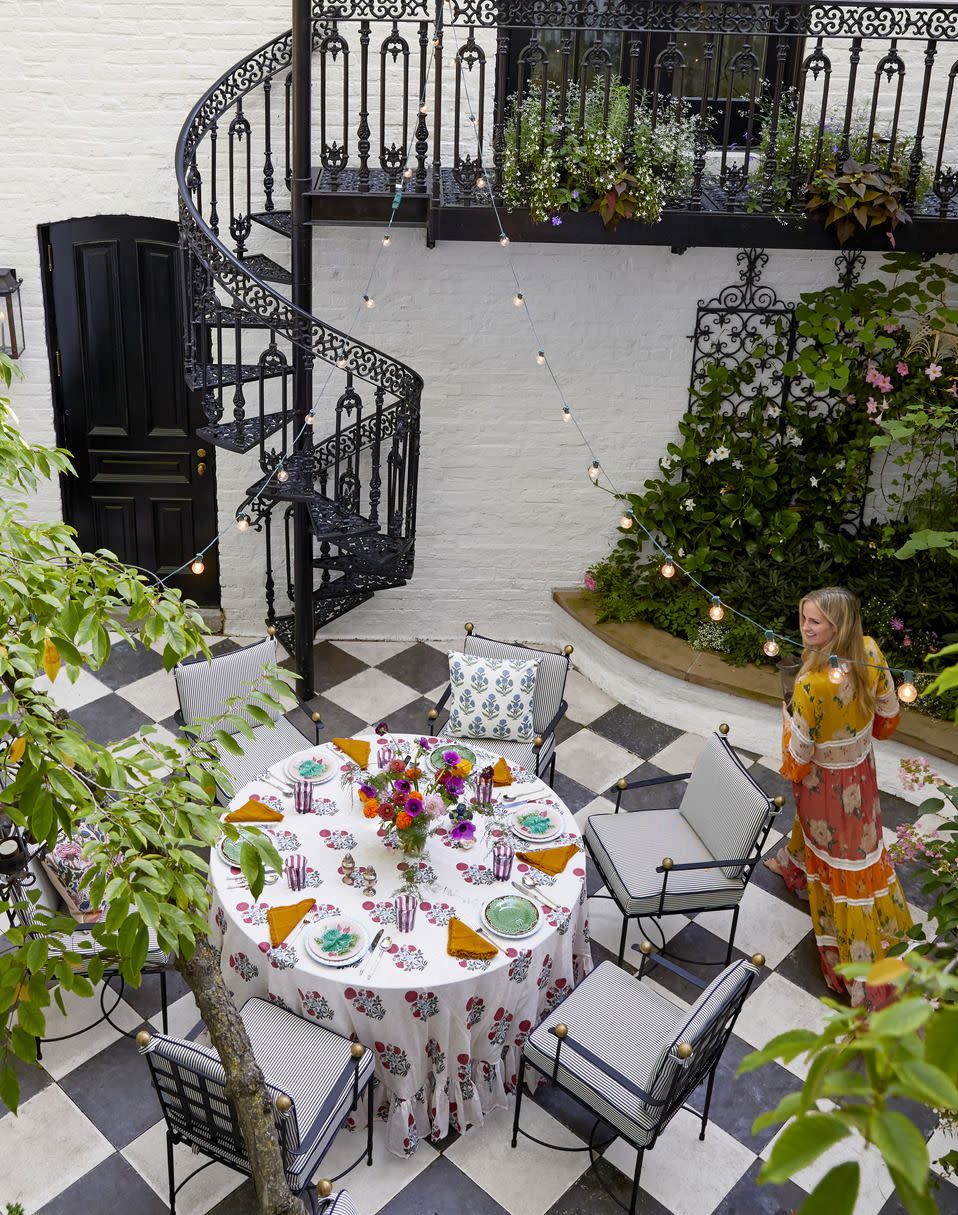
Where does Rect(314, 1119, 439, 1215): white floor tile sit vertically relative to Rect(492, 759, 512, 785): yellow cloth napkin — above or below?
below

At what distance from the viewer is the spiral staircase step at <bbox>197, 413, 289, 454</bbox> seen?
5.96 m

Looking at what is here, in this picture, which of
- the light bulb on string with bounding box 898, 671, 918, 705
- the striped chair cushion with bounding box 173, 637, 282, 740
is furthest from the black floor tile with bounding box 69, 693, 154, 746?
the light bulb on string with bounding box 898, 671, 918, 705

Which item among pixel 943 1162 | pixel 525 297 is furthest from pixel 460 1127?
pixel 525 297

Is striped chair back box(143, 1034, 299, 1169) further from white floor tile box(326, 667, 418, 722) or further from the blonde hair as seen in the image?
white floor tile box(326, 667, 418, 722)

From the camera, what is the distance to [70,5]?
19.9 feet

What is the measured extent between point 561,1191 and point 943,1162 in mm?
1571

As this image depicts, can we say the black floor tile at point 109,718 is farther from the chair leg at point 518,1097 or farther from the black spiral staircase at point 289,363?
the chair leg at point 518,1097

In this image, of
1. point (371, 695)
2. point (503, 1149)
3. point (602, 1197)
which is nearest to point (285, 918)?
point (503, 1149)

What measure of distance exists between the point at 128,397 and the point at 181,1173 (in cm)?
432

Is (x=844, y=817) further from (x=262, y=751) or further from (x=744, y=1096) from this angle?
(x=262, y=751)

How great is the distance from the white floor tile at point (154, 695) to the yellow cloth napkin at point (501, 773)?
85.7 inches

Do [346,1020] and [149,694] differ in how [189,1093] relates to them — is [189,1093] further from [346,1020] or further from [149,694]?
[149,694]

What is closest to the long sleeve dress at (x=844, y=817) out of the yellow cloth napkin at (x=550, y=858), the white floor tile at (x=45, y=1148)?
the yellow cloth napkin at (x=550, y=858)

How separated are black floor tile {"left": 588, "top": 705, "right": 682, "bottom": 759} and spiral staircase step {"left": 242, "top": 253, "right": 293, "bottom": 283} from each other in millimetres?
2889
